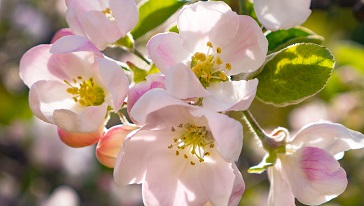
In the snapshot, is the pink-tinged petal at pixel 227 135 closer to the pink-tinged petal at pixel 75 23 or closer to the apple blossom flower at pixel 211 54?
the apple blossom flower at pixel 211 54

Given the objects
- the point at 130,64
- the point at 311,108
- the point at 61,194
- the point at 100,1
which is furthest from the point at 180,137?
the point at 61,194

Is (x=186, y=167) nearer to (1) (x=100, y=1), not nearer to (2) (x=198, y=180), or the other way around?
(2) (x=198, y=180)

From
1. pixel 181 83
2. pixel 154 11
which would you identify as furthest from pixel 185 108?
pixel 154 11

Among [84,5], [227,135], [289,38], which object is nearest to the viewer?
[227,135]

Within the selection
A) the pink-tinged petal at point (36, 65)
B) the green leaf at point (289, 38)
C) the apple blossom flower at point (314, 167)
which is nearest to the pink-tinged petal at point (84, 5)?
the pink-tinged petal at point (36, 65)

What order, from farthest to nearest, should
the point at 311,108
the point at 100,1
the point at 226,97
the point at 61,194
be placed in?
the point at 61,194, the point at 311,108, the point at 100,1, the point at 226,97

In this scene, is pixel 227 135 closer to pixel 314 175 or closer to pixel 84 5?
pixel 314 175

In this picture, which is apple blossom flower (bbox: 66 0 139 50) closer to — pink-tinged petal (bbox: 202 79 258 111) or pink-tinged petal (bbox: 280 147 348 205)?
pink-tinged petal (bbox: 202 79 258 111)
